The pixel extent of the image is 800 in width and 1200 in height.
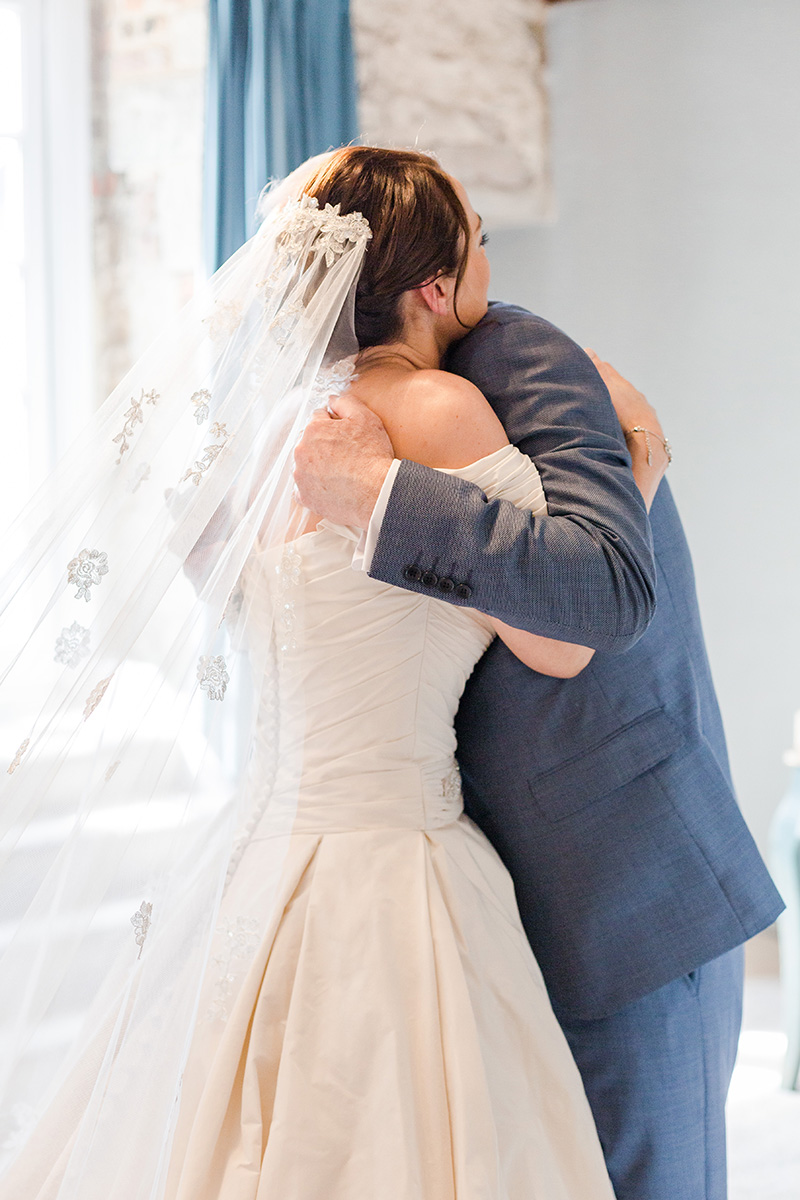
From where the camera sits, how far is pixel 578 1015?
1274 millimetres

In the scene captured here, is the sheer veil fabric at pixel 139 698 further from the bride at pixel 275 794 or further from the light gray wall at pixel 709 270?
the light gray wall at pixel 709 270

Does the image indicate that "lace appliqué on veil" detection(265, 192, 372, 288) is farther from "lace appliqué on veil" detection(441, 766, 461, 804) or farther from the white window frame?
the white window frame

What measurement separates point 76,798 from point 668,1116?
820 millimetres

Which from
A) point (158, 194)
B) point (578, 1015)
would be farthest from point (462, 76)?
point (578, 1015)

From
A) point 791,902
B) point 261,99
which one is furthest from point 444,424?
point 791,902

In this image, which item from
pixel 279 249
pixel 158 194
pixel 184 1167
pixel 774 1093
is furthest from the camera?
pixel 158 194

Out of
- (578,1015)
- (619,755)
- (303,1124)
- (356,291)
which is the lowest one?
(578,1015)

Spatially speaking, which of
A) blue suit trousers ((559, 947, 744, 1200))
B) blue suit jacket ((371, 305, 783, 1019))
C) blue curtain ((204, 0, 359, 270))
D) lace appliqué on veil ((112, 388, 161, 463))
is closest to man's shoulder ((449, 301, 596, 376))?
blue suit jacket ((371, 305, 783, 1019))

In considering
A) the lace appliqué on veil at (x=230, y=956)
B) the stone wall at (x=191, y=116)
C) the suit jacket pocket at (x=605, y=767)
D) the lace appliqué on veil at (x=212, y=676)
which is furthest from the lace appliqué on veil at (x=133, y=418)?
the stone wall at (x=191, y=116)

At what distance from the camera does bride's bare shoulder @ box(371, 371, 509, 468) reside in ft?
3.57

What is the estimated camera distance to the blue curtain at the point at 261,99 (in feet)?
8.37

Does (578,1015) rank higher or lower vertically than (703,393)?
lower

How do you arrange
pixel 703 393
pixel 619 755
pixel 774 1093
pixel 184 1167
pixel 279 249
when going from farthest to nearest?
pixel 703 393 → pixel 774 1093 → pixel 619 755 → pixel 279 249 → pixel 184 1167

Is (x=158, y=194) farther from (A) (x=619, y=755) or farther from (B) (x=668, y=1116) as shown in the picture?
(B) (x=668, y=1116)
